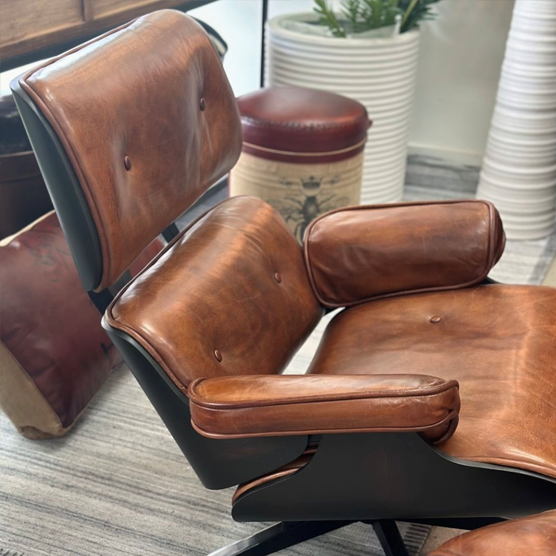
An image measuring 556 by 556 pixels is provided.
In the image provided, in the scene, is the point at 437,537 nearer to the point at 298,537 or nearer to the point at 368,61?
the point at 298,537

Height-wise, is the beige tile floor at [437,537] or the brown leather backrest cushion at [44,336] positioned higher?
the brown leather backrest cushion at [44,336]

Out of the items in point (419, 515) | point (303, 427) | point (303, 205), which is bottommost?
point (303, 205)

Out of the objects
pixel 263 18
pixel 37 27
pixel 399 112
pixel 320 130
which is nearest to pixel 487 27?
pixel 399 112

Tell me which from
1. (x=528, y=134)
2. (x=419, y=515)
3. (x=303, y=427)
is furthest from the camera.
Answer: (x=528, y=134)

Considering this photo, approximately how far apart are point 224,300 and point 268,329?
0.37 ft

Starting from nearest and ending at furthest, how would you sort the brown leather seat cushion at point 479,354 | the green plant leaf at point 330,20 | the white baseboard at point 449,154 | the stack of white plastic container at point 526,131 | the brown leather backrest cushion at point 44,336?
the brown leather seat cushion at point 479,354
the brown leather backrest cushion at point 44,336
the stack of white plastic container at point 526,131
the green plant leaf at point 330,20
the white baseboard at point 449,154

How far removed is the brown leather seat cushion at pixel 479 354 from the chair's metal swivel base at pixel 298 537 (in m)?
0.27

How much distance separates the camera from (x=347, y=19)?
264 centimetres

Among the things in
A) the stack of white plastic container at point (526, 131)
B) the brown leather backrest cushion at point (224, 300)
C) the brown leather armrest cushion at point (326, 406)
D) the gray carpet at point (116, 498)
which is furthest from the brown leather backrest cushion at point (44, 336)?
the stack of white plastic container at point (526, 131)

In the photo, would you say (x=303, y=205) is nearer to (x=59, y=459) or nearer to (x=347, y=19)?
(x=347, y=19)

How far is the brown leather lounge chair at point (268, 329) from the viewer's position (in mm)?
974

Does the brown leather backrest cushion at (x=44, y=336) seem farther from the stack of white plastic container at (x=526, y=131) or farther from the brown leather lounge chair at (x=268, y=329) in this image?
the stack of white plastic container at (x=526, y=131)

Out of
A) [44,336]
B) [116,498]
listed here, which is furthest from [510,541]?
[44,336]

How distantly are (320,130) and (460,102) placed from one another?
3.55 ft
